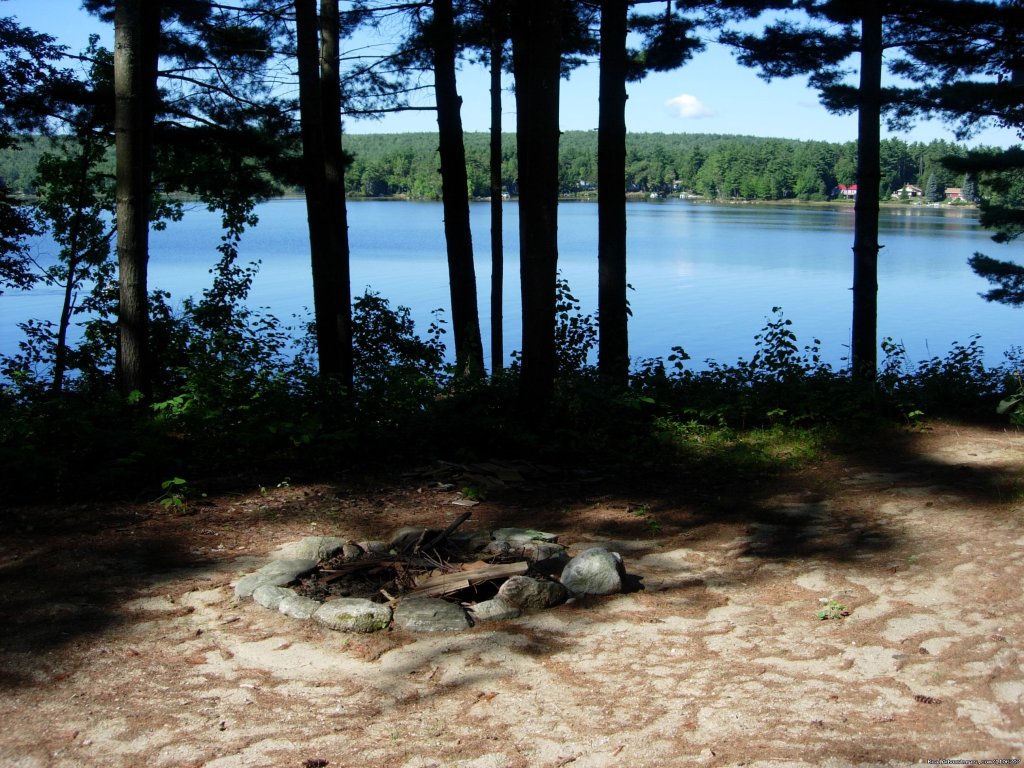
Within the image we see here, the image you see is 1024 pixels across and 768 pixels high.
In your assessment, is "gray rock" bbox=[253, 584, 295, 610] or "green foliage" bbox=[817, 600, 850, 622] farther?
"gray rock" bbox=[253, 584, 295, 610]

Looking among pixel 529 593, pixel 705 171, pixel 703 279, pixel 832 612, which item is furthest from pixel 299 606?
pixel 705 171

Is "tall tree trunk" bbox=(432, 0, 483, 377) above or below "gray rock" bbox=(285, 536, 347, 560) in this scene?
above

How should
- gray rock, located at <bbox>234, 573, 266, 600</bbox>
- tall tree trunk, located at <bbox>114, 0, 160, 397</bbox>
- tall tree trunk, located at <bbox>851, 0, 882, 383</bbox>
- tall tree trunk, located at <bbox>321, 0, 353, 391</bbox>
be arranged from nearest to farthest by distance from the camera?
gray rock, located at <bbox>234, 573, 266, 600</bbox> < tall tree trunk, located at <bbox>114, 0, 160, 397</bbox> < tall tree trunk, located at <bbox>321, 0, 353, 391</bbox> < tall tree trunk, located at <bbox>851, 0, 882, 383</bbox>

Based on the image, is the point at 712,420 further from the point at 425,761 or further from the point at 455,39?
the point at 455,39

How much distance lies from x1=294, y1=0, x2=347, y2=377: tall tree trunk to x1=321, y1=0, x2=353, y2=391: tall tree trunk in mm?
32

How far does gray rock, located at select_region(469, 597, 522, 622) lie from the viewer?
154 inches

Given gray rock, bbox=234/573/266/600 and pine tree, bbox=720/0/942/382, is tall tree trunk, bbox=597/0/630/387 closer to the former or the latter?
pine tree, bbox=720/0/942/382

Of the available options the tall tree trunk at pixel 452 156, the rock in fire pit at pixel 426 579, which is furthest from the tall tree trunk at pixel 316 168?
the rock in fire pit at pixel 426 579

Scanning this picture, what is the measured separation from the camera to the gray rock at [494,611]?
12.9ft

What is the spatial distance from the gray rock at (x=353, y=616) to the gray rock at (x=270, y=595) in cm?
22

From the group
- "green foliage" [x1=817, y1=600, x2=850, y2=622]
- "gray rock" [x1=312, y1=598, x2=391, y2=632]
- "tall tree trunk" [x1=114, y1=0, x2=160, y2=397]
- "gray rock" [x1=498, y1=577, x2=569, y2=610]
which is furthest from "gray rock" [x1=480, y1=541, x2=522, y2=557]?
"tall tree trunk" [x1=114, y1=0, x2=160, y2=397]

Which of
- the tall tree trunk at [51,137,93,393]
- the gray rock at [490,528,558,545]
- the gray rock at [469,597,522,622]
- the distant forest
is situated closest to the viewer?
the gray rock at [469,597,522,622]

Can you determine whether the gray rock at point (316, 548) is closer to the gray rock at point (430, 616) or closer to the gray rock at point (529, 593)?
the gray rock at point (430, 616)

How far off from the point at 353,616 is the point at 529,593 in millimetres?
786
